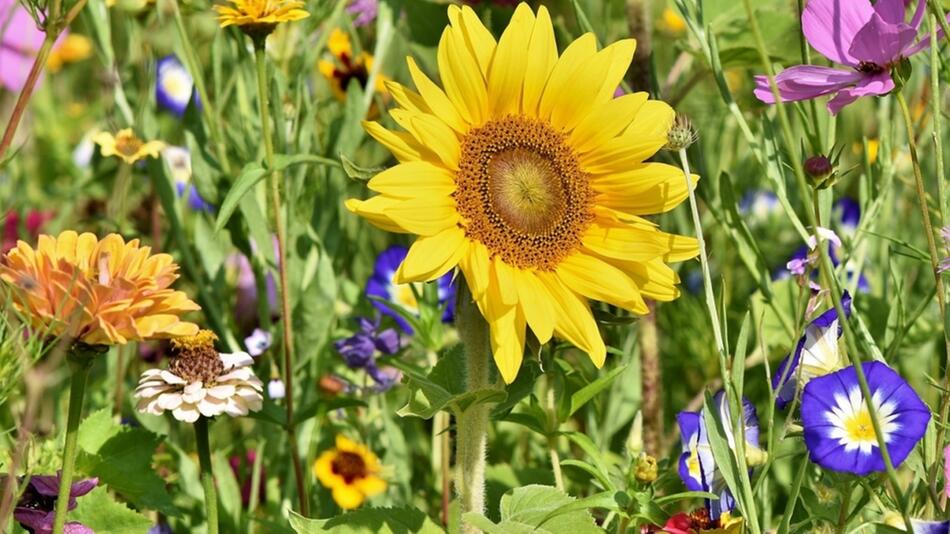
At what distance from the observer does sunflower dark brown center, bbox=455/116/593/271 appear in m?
0.95

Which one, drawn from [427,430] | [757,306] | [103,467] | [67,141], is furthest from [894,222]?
[67,141]

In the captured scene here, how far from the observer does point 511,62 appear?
94 centimetres

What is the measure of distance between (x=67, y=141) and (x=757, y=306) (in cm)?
153

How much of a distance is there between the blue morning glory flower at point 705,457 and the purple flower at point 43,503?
0.47 metres

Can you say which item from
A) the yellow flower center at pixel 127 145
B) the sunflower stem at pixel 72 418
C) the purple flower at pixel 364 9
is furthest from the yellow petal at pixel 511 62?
the purple flower at pixel 364 9

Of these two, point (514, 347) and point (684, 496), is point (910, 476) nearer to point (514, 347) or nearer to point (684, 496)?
point (684, 496)

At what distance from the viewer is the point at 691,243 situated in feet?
3.24

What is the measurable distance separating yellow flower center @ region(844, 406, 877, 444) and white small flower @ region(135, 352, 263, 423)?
0.45 m

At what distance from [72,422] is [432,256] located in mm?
270

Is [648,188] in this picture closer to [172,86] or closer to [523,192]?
[523,192]

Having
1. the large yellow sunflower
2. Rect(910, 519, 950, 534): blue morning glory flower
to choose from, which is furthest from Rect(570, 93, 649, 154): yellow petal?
Rect(910, 519, 950, 534): blue morning glory flower

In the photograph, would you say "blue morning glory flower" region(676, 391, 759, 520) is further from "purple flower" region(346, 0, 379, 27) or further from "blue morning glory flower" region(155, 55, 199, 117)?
"blue morning glory flower" region(155, 55, 199, 117)

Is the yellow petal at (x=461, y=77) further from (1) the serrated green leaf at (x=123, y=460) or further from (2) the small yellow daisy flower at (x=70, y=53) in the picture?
(2) the small yellow daisy flower at (x=70, y=53)

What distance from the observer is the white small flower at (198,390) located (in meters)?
0.97
